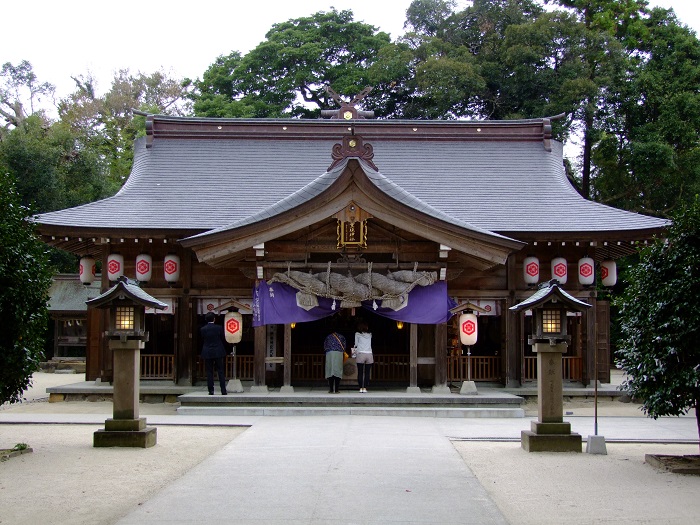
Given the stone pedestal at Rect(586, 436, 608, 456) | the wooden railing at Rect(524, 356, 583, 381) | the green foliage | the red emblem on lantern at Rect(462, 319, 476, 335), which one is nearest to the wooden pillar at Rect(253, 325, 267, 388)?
the red emblem on lantern at Rect(462, 319, 476, 335)

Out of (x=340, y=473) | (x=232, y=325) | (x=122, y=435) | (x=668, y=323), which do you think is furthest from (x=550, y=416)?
(x=232, y=325)

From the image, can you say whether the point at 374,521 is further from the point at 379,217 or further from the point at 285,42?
the point at 285,42

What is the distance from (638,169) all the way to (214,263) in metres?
22.1

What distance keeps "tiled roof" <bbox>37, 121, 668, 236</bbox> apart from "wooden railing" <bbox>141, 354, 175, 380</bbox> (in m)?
3.46

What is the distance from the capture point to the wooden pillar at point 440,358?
17.0 m

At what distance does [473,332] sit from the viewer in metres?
17.6

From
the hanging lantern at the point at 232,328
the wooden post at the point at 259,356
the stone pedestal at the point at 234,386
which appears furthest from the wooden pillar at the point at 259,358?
the hanging lantern at the point at 232,328

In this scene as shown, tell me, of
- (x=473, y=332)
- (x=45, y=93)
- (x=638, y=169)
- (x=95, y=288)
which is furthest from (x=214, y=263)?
(x=45, y=93)

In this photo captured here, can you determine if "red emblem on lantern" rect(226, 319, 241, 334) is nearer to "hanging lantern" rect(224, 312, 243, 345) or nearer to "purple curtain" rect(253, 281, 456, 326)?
"hanging lantern" rect(224, 312, 243, 345)

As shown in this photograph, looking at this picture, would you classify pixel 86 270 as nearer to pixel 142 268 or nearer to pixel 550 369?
pixel 142 268

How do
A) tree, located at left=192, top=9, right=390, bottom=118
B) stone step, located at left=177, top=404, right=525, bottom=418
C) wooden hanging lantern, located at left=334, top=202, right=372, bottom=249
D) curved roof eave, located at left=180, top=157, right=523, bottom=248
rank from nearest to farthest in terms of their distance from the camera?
stone step, located at left=177, top=404, right=525, bottom=418 → curved roof eave, located at left=180, top=157, right=523, bottom=248 → wooden hanging lantern, located at left=334, top=202, right=372, bottom=249 → tree, located at left=192, top=9, right=390, bottom=118

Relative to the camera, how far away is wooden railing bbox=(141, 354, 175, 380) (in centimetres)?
1969

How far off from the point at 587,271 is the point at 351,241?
248 inches

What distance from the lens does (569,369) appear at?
19797 mm
